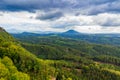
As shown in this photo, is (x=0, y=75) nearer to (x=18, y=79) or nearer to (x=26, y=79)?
(x=18, y=79)

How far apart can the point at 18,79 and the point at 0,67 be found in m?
13.0

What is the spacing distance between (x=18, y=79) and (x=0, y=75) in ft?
33.6

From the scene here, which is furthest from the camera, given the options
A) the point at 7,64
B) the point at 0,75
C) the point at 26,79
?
the point at 7,64

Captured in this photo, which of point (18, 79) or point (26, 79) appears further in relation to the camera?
point (26, 79)

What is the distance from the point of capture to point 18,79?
506 ft

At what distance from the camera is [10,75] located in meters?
161

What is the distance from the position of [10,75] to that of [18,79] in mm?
8962

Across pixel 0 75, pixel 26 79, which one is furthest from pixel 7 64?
pixel 0 75

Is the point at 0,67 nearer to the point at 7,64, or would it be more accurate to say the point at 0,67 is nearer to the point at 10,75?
the point at 10,75

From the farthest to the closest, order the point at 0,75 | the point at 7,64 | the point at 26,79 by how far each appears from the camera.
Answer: the point at 7,64
the point at 26,79
the point at 0,75

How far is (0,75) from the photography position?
152 metres

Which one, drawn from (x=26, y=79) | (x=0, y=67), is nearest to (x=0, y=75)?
(x=0, y=67)

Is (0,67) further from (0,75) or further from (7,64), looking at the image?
(7,64)

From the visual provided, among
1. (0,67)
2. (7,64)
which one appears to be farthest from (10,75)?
(7,64)
